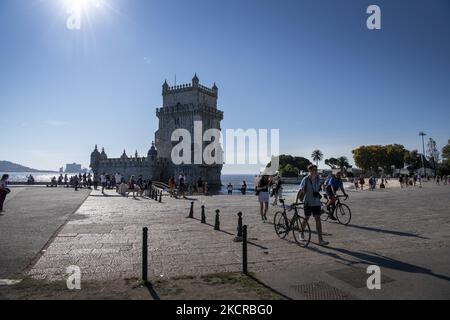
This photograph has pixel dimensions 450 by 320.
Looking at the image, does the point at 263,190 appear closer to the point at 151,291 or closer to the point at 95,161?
the point at 151,291

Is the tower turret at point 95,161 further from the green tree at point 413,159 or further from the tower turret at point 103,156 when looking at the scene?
the green tree at point 413,159

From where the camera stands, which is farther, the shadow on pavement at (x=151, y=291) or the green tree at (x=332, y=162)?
the green tree at (x=332, y=162)

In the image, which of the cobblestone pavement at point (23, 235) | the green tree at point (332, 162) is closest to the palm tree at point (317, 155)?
the green tree at point (332, 162)

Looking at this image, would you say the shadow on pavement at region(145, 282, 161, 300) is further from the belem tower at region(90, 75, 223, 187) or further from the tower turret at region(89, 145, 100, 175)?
the tower turret at region(89, 145, 100, 175)

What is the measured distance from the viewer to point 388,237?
905cm

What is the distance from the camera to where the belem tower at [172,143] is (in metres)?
60.9

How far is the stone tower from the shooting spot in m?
62.8

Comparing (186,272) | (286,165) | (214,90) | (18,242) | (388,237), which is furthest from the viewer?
(286,165)

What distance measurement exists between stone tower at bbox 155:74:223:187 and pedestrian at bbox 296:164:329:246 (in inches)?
2086
